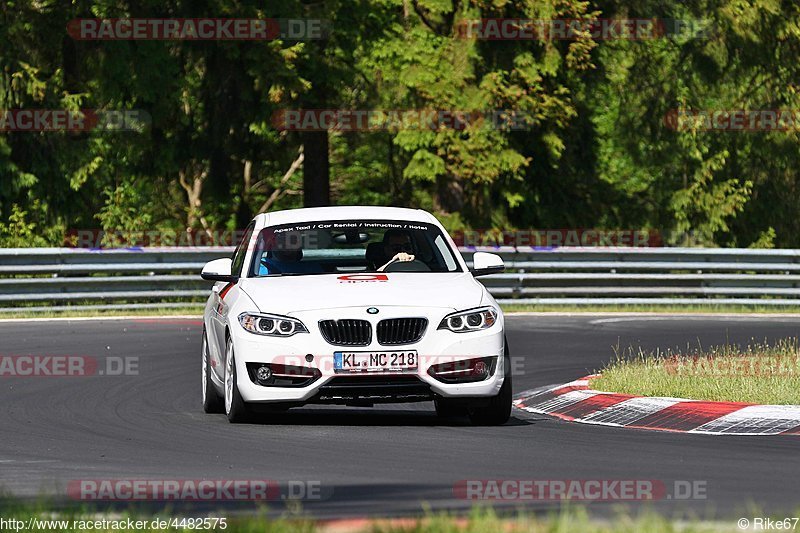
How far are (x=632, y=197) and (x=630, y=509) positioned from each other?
37.2 m

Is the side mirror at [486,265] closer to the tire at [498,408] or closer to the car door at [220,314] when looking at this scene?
the tire at [498,408]

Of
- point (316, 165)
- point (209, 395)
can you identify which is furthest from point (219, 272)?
point (316, 165)

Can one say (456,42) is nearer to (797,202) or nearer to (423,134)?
(423,134)

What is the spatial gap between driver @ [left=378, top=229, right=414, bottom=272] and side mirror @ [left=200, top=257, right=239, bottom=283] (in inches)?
45.2

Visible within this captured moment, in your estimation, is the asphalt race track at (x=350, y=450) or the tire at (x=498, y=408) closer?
the asphalt race track at (x=350, y=450)

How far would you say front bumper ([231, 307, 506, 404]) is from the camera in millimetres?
11859

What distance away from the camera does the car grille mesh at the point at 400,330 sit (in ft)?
39.1

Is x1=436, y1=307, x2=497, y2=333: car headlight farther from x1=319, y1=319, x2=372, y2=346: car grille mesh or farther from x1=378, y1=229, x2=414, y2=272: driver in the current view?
x1=378, y1=229, x2=414, y2=272: driver

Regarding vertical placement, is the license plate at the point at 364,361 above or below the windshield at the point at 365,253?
below

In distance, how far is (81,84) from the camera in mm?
36844

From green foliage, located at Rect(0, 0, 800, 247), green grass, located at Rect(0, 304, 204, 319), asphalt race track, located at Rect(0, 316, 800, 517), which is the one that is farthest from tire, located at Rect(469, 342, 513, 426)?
green foliage, located at Rect(0, 0, 800, 247)

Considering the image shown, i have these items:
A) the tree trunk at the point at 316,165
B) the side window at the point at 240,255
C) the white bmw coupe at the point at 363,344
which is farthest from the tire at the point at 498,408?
the tree trunk at the point at 316,165

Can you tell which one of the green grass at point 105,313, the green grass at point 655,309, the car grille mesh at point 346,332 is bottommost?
the green grass at point 655,309

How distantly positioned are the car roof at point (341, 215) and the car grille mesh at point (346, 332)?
74.2 inches
